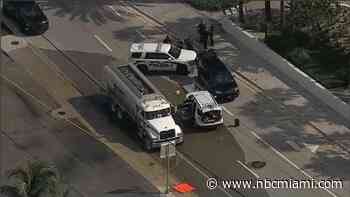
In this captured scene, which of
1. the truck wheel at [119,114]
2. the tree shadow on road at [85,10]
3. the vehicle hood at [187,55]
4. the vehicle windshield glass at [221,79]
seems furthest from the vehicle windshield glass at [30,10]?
the vehicle windshield glass at [221,79]

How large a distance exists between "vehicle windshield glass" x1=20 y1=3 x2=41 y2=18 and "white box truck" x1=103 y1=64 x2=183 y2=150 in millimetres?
12407

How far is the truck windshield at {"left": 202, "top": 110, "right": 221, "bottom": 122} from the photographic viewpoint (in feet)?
156

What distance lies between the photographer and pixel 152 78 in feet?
179

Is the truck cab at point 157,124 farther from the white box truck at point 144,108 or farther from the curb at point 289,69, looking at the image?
the curb at point 289,69

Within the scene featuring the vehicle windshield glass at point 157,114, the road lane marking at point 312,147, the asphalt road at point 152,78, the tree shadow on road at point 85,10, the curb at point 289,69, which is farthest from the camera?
the tree shadow on road at point 85,10

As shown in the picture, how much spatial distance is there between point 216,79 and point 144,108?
6751 millimetres

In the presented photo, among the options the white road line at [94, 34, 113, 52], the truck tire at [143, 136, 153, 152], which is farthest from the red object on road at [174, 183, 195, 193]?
the white road line at [94, 34, 113, 52]

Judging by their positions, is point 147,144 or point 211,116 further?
point 211,116

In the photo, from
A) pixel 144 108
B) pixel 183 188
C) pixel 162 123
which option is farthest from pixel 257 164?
pixel 144 108

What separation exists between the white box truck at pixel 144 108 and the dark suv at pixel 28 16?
39.4 feet

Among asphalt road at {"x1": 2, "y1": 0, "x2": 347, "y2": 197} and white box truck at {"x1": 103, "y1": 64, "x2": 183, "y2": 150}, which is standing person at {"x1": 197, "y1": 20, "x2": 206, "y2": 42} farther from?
white box truck at {"x1": 103, "y1": 64, "x2": 183, "y2": 150}

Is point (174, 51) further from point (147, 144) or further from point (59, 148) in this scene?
point (59, 148)

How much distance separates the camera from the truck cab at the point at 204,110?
47.7 metres

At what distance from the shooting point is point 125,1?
212 ft
